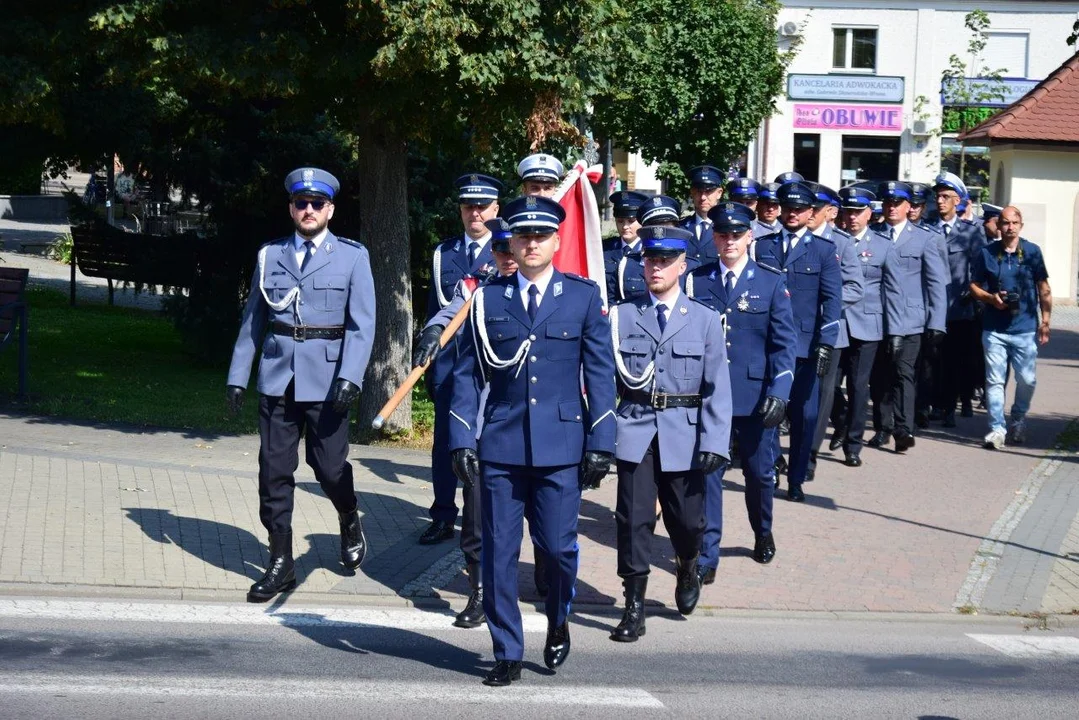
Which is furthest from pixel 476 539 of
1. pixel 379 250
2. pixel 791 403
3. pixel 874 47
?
pixel 874 47

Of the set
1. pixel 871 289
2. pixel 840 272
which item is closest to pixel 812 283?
pixel 840 272

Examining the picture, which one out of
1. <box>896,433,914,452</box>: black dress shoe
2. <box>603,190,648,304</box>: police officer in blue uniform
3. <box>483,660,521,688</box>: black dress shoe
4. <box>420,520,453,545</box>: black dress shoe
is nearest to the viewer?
<box>483,660,521,688</box>: black dress shoe

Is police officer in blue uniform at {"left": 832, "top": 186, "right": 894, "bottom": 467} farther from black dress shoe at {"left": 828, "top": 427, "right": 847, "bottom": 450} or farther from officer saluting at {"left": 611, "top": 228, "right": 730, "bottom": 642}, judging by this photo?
officer saluting at {"left": 611, "top": 228, "right": 730, "bottom": 642}

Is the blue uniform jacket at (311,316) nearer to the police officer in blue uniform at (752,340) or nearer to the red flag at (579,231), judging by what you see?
the red flag at (579,231)

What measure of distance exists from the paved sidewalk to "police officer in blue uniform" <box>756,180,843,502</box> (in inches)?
19.3

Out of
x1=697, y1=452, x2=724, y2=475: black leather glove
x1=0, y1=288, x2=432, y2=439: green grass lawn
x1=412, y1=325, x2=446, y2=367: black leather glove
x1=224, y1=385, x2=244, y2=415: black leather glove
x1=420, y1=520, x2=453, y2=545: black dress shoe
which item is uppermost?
x1=412, y1=325, x2=446, y2=367: black leather glove

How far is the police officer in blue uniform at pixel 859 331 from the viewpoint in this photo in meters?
12.2

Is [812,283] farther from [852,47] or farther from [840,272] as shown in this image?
[852,47]

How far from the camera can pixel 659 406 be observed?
7406mm

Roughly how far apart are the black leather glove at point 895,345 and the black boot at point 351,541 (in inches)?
236

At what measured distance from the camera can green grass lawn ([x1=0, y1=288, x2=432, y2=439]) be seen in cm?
1308

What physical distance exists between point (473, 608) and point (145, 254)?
10.1 meters

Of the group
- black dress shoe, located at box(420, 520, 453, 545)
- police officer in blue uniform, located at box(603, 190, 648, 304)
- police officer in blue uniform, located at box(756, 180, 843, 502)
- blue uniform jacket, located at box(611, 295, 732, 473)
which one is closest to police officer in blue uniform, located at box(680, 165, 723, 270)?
police officer in blue uniform, located at box(756, 180, 843, 502)

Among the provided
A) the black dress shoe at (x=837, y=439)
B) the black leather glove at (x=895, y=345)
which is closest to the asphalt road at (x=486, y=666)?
the black leather glove at (x=895, y=345)
